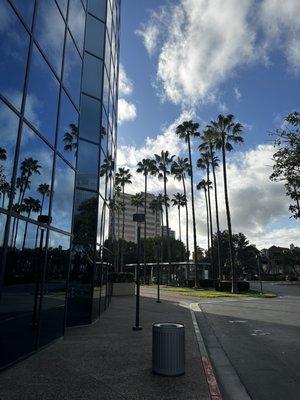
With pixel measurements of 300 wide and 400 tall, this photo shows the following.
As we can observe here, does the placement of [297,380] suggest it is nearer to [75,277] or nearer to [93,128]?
[75,277]

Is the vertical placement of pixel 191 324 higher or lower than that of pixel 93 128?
lower

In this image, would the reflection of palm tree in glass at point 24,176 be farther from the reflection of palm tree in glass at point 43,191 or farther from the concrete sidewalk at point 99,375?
the concrete sidewalk at point 99,375

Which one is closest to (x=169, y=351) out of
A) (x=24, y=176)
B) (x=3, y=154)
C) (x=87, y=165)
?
(x=24, y=176)

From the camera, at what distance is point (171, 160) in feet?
209

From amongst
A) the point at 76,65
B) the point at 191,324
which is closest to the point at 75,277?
the point at 191,324

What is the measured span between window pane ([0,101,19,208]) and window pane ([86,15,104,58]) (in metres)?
8.43

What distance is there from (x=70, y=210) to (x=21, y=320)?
174 inches

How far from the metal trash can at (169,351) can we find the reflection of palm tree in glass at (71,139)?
6.52 metres

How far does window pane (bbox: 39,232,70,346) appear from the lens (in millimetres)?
9547

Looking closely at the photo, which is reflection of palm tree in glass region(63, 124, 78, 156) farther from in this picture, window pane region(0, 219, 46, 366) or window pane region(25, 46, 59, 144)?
window pane region(0, 219, 46, 366)

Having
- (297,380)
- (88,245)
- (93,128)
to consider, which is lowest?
(297,380)

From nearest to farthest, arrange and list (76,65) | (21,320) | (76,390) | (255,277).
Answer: (76,390), (21,320), (76,65), (255,277)

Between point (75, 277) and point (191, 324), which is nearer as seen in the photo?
point (75, 277)

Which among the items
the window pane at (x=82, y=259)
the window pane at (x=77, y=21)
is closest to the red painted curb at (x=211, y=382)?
the window pane at (x=82, y=259)
